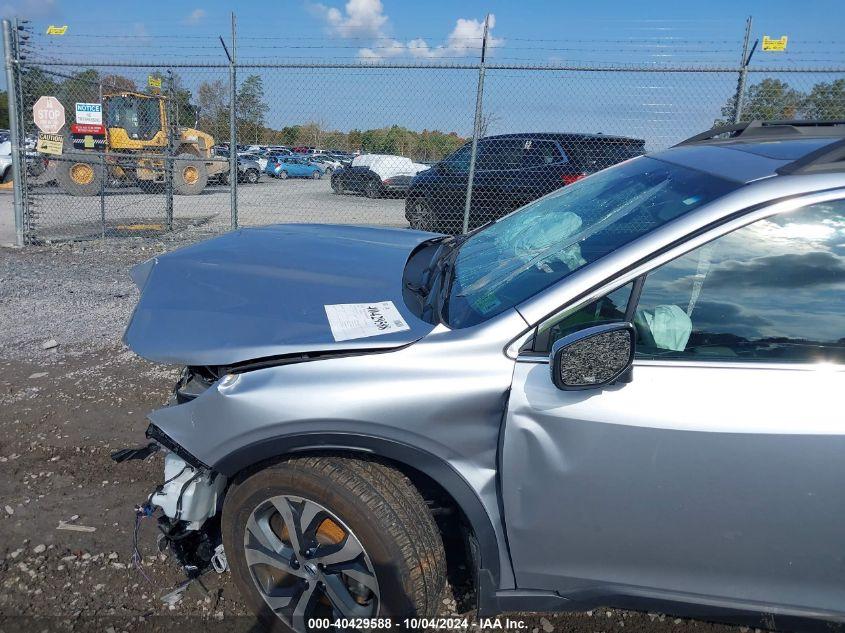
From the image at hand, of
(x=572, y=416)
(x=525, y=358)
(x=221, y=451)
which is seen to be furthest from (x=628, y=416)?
(x=221, y=451)

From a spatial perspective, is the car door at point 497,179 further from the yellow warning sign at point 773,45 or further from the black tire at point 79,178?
the black tire at point 79,178

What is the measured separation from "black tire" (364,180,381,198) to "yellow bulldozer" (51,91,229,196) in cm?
342

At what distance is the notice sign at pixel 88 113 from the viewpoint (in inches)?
402

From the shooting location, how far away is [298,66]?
7.91 meters

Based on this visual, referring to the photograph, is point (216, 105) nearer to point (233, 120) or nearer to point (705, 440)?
point (233, 120)

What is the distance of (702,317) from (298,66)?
22.7ft

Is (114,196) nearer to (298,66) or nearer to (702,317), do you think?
(298,66)

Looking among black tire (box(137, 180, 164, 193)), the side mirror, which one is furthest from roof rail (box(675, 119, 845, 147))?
black tire (box(137, 180, 164, 193))

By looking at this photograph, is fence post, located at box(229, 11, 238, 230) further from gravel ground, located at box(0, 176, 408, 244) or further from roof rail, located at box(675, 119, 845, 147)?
roof rail, located at box(675, 119, 845, 147)

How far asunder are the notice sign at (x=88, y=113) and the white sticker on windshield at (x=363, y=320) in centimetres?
961

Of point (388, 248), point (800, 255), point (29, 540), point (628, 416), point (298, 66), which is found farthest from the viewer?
point (298, 66)

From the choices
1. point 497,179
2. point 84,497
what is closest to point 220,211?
point 497,179

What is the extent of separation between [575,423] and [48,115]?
881 centimetres

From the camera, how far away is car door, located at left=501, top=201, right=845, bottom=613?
192 centimetres
